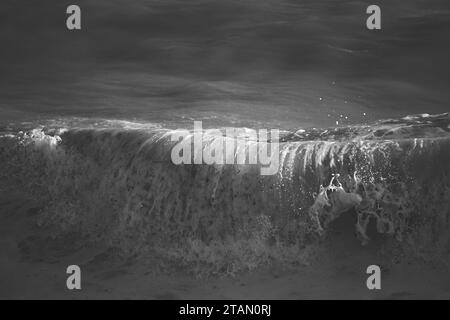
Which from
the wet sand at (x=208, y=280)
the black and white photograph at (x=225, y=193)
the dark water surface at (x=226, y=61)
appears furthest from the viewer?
the dark water surface at (x=226, y=61)

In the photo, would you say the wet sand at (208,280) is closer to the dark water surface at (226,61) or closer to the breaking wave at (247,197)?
the breaking wave at (247,197)

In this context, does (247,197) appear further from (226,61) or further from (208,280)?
(226,61)

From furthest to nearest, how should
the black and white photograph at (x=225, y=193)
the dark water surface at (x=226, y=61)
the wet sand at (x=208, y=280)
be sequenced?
the dark water surface at (x=226, y=61), the black and white photograph at (x=225, y=193), the wet sand at (x=208, y=280)

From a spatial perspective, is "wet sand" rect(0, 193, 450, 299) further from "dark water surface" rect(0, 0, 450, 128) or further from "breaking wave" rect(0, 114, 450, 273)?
"dark water surface" rect(0, 0, 450, 128)

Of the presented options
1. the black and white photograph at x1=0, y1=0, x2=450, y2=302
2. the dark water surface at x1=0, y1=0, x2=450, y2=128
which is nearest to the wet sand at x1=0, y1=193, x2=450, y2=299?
the black and white photograph at x1=0, y1=0, x2=450, y2=302

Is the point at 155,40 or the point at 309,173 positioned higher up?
the point at 155,40

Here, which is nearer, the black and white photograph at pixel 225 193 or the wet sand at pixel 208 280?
the wet sand at pixel 208 280

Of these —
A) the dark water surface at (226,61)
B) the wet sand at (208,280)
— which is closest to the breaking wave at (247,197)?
the wet sand at (208,280)

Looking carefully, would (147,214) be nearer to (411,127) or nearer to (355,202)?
(355,202)
